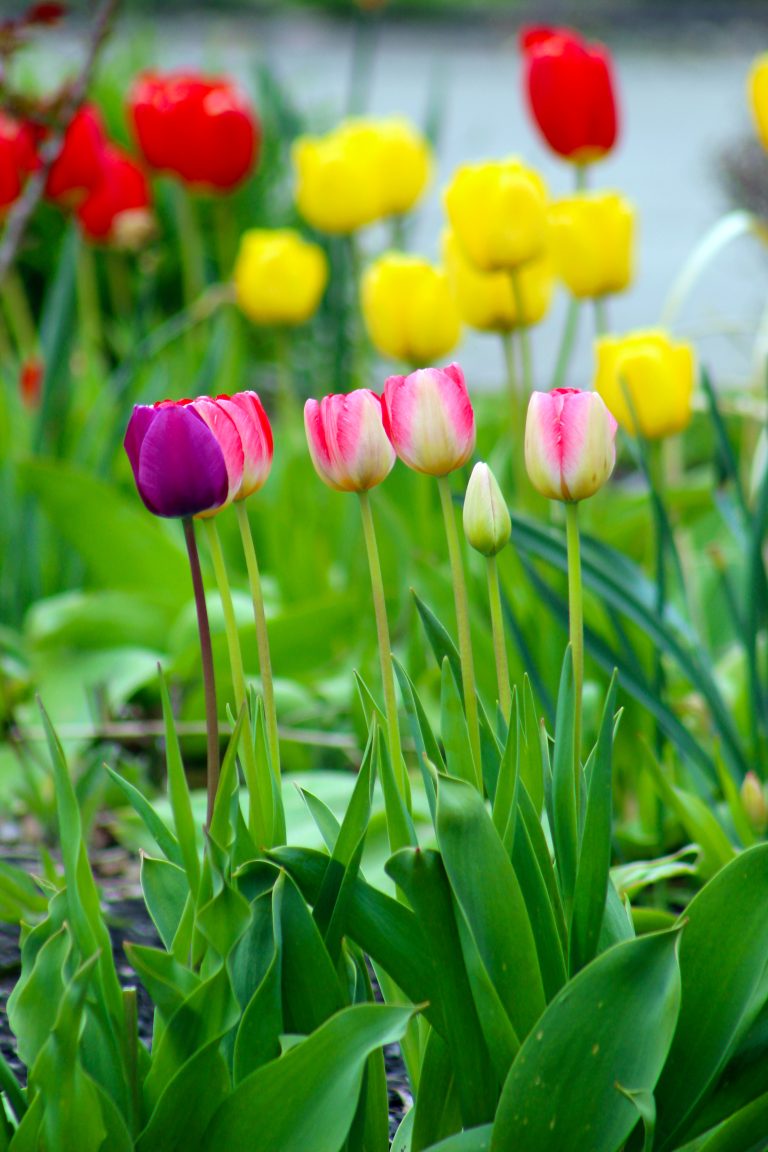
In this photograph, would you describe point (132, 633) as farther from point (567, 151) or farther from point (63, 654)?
point (567, 151)

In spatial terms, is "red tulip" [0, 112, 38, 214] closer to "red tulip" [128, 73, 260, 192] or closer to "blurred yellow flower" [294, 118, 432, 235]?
"red tulip" [128, 73, 260, 192]

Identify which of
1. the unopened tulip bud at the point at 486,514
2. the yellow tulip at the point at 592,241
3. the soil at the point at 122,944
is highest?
the yellow tulip at the point at 592,241

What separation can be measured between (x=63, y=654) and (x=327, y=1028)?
122 cm

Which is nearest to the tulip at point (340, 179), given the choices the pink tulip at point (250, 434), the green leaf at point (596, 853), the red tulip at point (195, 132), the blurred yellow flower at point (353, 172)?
the blurred yellow flower at point (353, 172)

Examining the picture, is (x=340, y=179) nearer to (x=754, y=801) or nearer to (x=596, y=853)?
(x=754, y=801)

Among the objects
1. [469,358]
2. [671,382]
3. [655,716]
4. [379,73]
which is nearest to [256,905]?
[655,716]

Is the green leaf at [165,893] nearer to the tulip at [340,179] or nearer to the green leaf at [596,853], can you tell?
the green leaf at [596,853]

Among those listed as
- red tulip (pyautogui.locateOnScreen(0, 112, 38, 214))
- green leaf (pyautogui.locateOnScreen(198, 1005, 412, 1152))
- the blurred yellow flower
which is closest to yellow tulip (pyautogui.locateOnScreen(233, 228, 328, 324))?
the blurred yellow flower

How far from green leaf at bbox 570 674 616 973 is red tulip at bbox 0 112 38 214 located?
5.27ft

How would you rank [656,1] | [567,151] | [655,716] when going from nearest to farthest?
1. [655,716]
2. [567,151]
3. [656,1]

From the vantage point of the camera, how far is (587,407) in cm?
84

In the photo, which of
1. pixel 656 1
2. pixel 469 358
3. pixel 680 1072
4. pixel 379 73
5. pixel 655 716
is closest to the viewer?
pixel 680 1072

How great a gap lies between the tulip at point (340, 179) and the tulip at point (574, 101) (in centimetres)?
32

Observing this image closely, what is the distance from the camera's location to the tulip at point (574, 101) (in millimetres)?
1821
